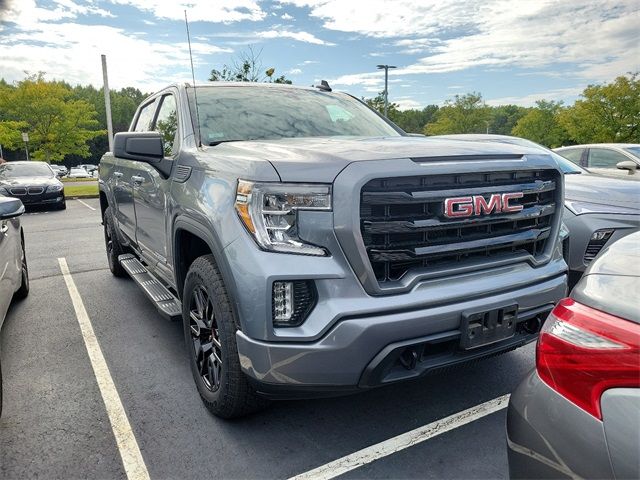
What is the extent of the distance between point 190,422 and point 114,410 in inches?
19.9

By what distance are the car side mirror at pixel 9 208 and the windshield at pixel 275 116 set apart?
136 cm

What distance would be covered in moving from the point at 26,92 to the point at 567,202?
36828mm

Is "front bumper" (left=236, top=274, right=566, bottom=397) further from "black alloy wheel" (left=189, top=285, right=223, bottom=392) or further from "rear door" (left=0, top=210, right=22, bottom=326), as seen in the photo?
"rear door" (left=0, top=210, right=22, bottom=326)

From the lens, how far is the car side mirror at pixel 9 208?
10.3 ft

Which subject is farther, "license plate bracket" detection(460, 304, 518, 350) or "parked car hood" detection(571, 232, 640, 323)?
"license plate bracket" detection(460, 304, 518, 350)

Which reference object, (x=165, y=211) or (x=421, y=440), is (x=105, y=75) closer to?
(x=165, y=211)

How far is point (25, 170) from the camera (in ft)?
48.9

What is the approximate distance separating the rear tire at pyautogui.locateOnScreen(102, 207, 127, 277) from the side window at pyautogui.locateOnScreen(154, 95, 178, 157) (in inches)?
77.6

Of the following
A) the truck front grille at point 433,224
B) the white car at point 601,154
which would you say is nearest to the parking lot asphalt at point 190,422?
the truck front grille at point 433,224

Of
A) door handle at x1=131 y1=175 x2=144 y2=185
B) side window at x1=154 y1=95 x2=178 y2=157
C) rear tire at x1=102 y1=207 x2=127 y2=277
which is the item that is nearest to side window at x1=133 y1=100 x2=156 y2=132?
side window at x1=154 y1=95 x2=178 y2=157

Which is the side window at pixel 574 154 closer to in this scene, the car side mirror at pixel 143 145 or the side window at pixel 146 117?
the side window at pixel 146 117

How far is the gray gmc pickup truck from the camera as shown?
208 cm

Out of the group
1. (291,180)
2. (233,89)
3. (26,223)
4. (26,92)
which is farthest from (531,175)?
(26,92)

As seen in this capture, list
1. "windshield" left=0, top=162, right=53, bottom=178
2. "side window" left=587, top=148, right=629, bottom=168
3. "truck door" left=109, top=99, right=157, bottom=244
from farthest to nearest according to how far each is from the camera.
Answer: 1. "windshield" left=0, top=162, right=53, bottom=178
2. "side window" left=587, top=148, right=629, bottom=168
3. "truck door" left=109, top=99, right=157, bottom=244
